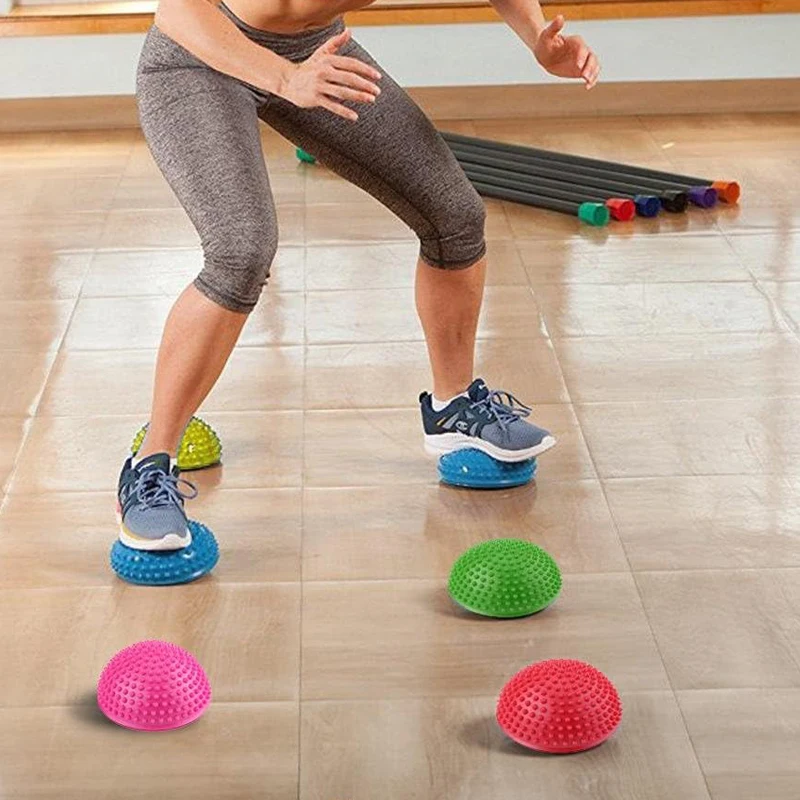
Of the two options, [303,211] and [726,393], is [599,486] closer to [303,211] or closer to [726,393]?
[726,393]

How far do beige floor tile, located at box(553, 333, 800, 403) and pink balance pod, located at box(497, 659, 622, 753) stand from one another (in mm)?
1276

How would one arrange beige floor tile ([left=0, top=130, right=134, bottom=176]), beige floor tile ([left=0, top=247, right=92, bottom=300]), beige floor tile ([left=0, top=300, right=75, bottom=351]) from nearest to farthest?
beige floor tile ([left=0, top=300, right=75, bottom=351])
beige floor tile ([left=0, top=247, right=92, bottom=300])
beige floor tile ([left=0, top=130, right=134, bottom=176])

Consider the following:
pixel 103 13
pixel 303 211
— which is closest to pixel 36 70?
pixel 103 13

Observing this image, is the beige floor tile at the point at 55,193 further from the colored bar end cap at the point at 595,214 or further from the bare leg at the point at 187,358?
the bare leg at the point at 187,358

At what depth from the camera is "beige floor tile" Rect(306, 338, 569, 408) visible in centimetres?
339

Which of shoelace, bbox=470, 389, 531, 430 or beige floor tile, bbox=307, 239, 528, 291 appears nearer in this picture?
shoelace, bbox=470, 389, 531, 430

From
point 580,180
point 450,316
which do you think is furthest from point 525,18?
point 580,180

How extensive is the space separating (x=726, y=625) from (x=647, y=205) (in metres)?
2.44

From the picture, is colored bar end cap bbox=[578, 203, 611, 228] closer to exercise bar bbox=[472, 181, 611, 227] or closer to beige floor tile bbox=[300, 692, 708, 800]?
exercise bar bbox=[472, 181, 611, 227]

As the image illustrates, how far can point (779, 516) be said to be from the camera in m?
2.78

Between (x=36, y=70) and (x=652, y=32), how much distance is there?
2.23m

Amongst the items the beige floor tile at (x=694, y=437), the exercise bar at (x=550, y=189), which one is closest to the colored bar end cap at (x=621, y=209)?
the exercise bar at (x=550, y=189)

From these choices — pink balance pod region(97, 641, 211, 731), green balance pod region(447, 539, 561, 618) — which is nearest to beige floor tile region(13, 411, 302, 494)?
green balance pod region(447, 539, 561, 618)

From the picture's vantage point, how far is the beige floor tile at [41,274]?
13.5 ft
